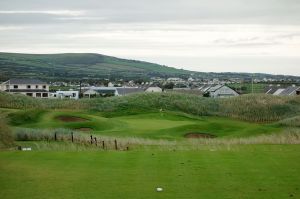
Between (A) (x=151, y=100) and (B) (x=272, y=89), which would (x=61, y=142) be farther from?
(B) (x=272, y=89)

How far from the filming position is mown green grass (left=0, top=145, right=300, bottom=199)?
16.7 metres

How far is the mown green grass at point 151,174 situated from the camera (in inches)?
659

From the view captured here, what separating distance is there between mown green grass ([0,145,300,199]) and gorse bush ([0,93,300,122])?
130ft

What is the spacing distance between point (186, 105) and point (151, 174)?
169 feet

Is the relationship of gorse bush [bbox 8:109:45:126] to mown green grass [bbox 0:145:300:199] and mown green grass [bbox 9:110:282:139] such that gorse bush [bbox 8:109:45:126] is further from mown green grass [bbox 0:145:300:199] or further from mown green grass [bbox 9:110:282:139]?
mown green grass [bbox 0:145:300:199]

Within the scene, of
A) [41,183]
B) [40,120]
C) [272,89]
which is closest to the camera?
[41,183]

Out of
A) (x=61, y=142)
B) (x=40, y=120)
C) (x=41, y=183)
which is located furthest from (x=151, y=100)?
(x=41, y=183)

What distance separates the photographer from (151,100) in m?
72.8

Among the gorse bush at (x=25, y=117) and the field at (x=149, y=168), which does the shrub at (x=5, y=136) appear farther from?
the gorse bush at (x=25, y=117)

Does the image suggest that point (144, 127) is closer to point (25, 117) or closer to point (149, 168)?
point (25, 117)

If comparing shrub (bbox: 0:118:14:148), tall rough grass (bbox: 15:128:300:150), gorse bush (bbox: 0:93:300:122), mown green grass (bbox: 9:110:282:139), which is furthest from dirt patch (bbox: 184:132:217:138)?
gorse bush (bbox: 0:93:300:122)

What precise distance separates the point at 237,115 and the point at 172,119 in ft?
40.9

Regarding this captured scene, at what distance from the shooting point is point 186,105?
2783 inches

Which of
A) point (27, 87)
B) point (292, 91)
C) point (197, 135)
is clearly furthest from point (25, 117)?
point (292, 91)
